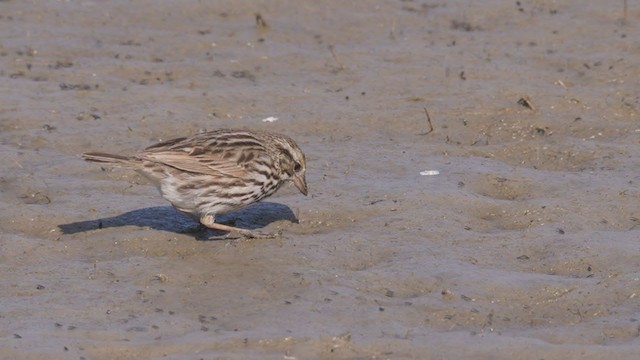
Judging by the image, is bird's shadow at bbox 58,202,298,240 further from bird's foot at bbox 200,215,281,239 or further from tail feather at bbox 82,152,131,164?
tail feather at bbox 82,152,131,164

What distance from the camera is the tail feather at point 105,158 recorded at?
32.5 feet

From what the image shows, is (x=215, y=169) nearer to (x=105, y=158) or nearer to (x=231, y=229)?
(x=231, y=229)

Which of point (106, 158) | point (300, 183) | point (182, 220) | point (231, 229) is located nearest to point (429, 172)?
point (300, 183)

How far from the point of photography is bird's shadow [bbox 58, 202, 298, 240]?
10547 mm

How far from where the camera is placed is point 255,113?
13.2 meters

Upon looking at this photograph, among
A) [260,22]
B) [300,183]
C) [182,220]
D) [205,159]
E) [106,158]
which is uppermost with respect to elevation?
[106,158]

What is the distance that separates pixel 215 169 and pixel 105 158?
0.85 m

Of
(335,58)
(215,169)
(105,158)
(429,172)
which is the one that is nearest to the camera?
(105,158)

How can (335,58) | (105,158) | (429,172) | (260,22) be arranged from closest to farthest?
(105,158) → (429,172) → (335,58) → (260,22)

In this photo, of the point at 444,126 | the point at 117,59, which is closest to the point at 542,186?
the point at 444,126

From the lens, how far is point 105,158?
10.0 metres

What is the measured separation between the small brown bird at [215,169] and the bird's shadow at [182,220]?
7.3 inches

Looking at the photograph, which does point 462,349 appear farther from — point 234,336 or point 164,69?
point 164,69

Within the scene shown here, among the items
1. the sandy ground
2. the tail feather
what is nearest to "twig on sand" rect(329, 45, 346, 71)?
the sandy ground
